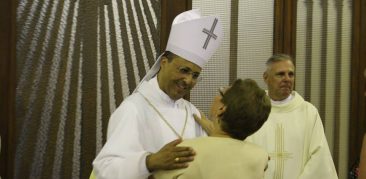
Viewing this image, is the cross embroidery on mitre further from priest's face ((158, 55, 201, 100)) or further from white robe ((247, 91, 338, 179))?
white robe ((247, 91, 338, 179))

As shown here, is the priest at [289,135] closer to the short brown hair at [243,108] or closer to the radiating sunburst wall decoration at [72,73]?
the radiating sunburst wall decoration at [72,73]

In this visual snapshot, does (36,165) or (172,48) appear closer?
(172,48)

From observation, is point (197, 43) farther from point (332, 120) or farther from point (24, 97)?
point (332, 120)

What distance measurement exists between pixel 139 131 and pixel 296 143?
5.93 ft

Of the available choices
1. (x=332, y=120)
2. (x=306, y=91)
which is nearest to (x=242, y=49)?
(x=306, y=91)

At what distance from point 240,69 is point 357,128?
114 centimetres

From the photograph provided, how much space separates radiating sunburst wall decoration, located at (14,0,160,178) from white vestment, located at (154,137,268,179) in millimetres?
2056

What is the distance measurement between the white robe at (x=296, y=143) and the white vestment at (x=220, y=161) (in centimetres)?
187

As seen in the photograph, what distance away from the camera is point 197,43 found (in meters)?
2.46

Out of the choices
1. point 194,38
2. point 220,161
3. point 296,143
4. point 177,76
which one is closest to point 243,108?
point 220,161

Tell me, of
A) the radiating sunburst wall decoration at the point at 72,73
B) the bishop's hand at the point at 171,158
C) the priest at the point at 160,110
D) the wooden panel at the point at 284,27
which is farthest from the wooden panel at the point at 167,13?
the bishop's hand at the point at 171,158

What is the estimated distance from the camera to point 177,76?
231cm

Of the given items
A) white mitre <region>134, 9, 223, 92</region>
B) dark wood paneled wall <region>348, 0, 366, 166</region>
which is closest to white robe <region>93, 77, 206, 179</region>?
white mitre <region>134, 9, 223, 92</region>

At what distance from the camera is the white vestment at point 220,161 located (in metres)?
1.74
